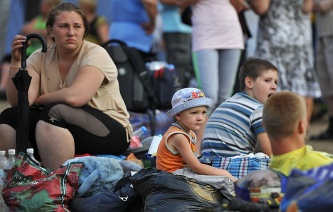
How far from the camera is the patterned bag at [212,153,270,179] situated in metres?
5.72

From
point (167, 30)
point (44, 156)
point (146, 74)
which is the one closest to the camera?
point (44, 156)

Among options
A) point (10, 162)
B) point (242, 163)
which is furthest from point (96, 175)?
point (242, 163)

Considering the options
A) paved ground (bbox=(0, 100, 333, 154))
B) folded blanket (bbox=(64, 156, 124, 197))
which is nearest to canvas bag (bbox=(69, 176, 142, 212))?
folded blanket (bbox=(64, 156, 124, 197))

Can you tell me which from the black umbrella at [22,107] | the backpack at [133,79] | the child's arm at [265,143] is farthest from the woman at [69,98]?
the backpack at [133,79]

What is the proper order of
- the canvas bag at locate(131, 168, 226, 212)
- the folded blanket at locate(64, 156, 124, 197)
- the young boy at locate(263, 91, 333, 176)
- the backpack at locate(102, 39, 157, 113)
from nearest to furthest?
the young boy at locate(263, 91, 333, 176) → the canvas bag at locate(131, 168, 226, 212) → the folded blanket at locate(64, 156, 124, 197) → the backpack at locate(102, 39, 157, 113)

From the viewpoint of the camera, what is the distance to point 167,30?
1137 cm

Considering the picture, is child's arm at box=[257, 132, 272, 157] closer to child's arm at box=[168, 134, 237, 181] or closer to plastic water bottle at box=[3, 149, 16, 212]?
child's arm at box=[168, 134, 237, 181]

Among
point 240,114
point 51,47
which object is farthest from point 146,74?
point 240,114

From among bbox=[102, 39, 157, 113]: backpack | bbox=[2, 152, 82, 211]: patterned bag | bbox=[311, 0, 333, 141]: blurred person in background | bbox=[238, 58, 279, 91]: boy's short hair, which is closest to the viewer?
bbox=[2, 152, 82, 211]: patterned bag

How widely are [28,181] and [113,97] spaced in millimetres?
1094

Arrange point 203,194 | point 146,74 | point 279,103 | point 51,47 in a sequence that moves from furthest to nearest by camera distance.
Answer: point 146,74, point 51,47, point 203,194, point 279,103

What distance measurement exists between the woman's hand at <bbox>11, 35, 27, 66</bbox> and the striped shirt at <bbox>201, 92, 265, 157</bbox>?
1404mm

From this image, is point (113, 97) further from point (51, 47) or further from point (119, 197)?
point (119, 197)

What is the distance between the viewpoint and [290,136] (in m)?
4.32
